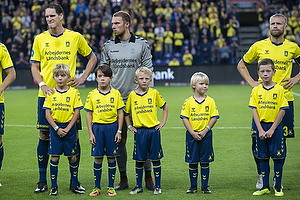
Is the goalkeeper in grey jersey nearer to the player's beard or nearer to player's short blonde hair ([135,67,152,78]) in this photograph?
player's short blonde hair ([135,67,152,78])

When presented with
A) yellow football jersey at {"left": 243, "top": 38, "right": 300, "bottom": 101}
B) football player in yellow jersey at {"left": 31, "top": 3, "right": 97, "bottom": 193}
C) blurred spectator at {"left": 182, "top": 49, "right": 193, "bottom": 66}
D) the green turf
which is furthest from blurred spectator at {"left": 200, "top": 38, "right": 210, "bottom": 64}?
football player in yellow jersey at {"left": 31, "top": 3, "right": 97, "bottom": 193}

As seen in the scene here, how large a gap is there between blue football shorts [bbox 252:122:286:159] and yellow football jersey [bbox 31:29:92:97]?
2.66 metres

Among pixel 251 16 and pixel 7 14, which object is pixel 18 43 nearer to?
pixel 7 14

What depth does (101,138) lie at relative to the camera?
616 centimetres

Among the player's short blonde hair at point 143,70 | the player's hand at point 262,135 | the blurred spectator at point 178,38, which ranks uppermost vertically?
the blurred spectator at point 178,38

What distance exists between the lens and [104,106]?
242 inches

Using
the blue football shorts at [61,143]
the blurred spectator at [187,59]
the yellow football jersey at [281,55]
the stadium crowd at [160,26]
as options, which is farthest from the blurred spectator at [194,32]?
the blue football shorts at [61,143]

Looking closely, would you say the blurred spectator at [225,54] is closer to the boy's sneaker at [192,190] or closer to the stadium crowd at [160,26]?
the stadium crowd at [160,26]

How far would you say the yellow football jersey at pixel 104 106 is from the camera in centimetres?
616

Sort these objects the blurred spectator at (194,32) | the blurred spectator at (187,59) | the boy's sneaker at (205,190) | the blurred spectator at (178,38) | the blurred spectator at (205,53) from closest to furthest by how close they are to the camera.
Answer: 1. the boy's sneaker at (205,190)
2. the blurred spectator at (187,59)
3. the blurred spectator at (205,53)
4. the blurred spectator at (178,38)
5. the blurred spectator at (194,32)

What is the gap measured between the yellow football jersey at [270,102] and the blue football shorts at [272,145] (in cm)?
12

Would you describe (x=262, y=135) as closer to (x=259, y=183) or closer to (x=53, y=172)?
(x=259, y=183)

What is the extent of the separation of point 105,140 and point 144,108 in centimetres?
66

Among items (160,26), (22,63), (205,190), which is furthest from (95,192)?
(160,26)
